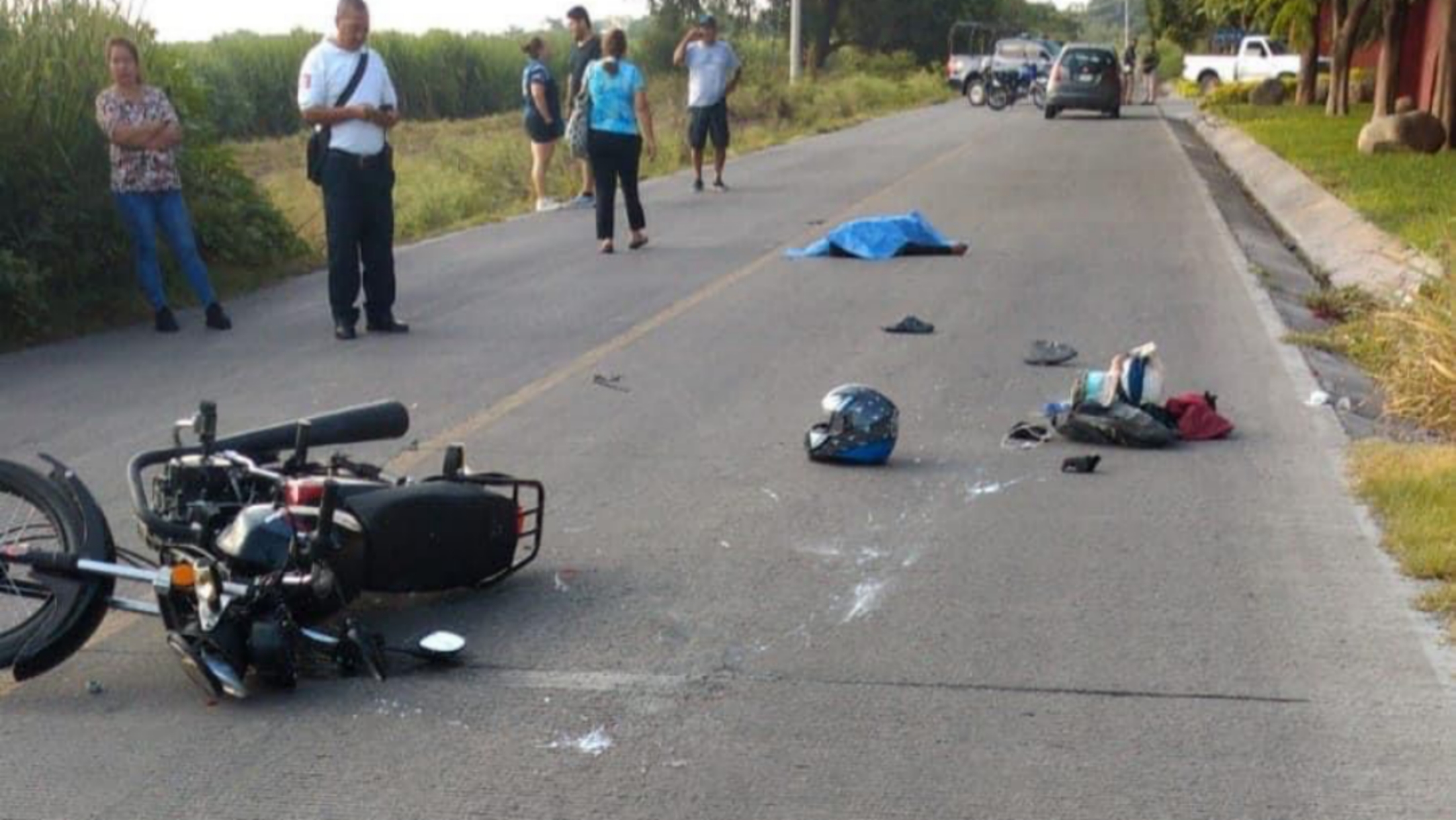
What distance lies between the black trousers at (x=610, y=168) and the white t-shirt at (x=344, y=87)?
169 inches

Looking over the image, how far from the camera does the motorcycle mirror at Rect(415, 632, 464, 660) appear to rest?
17.6 ft

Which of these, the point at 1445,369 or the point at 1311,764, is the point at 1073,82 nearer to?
the point at 1445,369

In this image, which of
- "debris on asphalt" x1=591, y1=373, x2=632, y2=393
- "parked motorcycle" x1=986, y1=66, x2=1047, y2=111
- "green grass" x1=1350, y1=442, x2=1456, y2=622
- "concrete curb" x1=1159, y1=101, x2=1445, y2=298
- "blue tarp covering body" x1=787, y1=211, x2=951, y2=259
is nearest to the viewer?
"green grass" x1=1350, y1=442, x2=1456, y2=622

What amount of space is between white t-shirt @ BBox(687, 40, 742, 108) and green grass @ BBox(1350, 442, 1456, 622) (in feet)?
44.6

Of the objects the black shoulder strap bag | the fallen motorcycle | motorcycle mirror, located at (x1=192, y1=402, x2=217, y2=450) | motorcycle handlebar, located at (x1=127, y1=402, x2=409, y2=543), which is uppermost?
the black shoulder strap bag

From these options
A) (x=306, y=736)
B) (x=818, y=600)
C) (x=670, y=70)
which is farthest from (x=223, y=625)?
(x=670, y=70)

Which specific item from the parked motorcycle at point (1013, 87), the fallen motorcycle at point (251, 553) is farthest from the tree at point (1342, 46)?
the fallen motorcycle at point (251, 553)

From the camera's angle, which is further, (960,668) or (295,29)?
(295,29)

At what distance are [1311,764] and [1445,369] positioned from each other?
15.2ft

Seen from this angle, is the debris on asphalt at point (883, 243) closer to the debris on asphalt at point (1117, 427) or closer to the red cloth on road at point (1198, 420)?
the red cloth on road at point (1198, 420)

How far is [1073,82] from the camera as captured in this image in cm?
4200

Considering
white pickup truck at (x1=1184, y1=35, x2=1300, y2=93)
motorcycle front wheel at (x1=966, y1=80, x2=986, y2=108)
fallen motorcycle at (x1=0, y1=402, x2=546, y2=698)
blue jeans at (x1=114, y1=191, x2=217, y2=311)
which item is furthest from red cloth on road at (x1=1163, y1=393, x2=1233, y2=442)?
white pickup truck at (x1=1184, y1=35, x2=1300, y2=93)

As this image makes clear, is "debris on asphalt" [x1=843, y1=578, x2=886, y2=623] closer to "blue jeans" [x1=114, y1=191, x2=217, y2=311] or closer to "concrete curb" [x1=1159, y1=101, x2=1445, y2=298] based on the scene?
"concrete curb" [x1=1159, y1=101, x2=1445, y2=298]

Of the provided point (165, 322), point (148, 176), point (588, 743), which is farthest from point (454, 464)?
point (165, 322)
